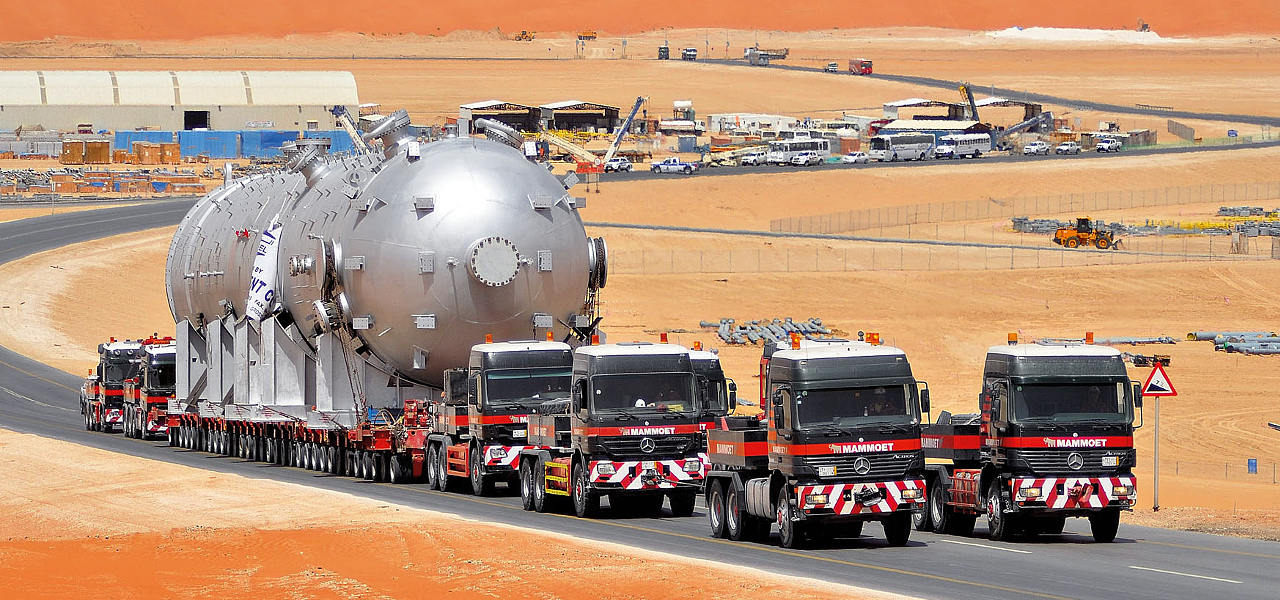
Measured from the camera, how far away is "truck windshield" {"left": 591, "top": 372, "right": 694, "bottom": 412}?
99.0ft

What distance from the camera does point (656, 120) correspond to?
161 meters

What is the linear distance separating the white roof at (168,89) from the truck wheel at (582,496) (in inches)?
4994

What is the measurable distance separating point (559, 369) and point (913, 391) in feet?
36.5

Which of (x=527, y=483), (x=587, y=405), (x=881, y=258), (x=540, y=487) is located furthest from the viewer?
(x=881, y=258)

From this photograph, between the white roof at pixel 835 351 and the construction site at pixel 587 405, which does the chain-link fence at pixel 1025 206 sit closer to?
the construction site at pixel 587 405

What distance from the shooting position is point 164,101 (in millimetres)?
153750

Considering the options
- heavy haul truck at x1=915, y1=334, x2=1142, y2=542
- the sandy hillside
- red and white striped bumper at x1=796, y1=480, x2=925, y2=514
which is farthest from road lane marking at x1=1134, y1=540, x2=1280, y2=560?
the sandy hillside

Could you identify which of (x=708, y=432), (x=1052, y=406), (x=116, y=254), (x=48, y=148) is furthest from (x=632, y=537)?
(x=48, y=148)

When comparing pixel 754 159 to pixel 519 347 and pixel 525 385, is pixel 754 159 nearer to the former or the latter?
pixel 519 347

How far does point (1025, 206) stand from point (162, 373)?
69.6m

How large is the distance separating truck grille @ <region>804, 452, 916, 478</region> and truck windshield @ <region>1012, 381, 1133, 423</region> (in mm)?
2174

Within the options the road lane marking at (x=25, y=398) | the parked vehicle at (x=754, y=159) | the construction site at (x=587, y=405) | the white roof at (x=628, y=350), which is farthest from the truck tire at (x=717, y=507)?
the parked vehicle at (x=754, y=159)

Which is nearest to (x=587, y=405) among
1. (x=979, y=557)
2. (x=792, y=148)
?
(x=979, y=557)

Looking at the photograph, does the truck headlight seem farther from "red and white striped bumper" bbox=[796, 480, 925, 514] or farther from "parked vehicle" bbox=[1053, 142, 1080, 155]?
"parked vehicle" bbox=[1053, 142, 1080, 155]
